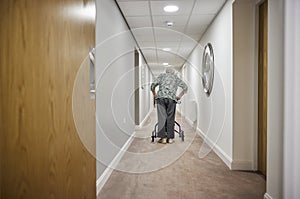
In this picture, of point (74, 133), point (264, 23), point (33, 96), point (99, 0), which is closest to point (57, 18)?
point (33, 96)

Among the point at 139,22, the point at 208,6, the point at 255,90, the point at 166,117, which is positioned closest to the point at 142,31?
the point at 139,22

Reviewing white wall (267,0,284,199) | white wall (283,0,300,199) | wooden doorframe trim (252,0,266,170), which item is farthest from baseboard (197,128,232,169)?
white wall (283,0,300,199)

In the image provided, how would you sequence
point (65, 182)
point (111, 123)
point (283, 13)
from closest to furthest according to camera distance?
point (65, 182) → point (283, 13) → point (111, 123)

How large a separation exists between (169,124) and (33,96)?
10.1 feet

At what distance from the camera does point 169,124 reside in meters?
3.76

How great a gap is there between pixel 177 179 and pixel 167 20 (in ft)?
7.12

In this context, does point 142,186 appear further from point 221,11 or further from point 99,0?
point 221,11

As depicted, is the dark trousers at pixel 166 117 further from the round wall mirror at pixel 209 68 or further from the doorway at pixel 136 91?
the doorway at pixel 136 91

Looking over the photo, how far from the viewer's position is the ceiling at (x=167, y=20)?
2662 mm

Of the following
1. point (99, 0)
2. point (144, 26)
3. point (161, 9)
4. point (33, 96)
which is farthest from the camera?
point (144, 26)

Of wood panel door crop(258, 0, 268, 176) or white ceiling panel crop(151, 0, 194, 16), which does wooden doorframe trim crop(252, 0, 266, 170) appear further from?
white ceiling panel crop(151, 0, 194, 16)

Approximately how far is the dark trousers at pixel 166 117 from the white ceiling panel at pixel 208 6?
144 centimetres

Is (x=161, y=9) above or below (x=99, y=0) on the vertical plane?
above

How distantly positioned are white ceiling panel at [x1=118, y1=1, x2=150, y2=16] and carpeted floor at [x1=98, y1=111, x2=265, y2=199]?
1797 mm
